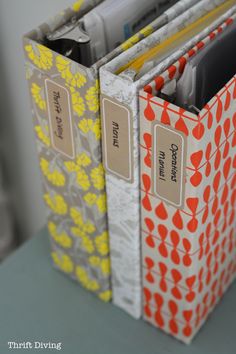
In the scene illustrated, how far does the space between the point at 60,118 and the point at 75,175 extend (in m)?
0.09

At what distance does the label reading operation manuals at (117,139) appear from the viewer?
0.77 m

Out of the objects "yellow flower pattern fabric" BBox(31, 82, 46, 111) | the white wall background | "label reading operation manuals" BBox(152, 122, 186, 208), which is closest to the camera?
"label reading operation manuals" BBox(152, 122, 186, 208)

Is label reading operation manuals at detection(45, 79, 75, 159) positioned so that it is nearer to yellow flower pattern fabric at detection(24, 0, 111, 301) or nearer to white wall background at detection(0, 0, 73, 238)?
yellow flower pattern fabric at detection(24, 0, 111, 301)

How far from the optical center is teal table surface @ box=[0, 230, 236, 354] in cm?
95

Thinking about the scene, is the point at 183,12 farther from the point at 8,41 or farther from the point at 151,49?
the point at 8,41

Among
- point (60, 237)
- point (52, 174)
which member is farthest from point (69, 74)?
point (60, 237)

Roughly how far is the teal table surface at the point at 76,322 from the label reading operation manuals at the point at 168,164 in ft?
0.87

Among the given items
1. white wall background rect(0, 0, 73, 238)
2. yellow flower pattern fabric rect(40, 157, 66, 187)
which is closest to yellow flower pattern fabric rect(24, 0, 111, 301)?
yellow flower pattern fabric rect(40, 157, 66, 187)

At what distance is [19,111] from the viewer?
4.39 ft

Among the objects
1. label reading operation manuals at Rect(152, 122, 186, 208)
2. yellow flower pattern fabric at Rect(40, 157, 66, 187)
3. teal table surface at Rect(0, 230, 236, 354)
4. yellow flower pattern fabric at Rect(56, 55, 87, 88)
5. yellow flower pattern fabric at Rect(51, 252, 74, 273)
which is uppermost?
yellow flower pattern fabric at Rect(56, 55, 87, 88)

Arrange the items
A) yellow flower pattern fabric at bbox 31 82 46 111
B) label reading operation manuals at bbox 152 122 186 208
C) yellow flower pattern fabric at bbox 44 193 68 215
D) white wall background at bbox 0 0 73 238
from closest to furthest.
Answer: label reading operation manuals at bbox 152 122 186 208 < yellow flower pattern fabric at bbox 31 82 46 111 < yellow flower pattern fabric at bbox 44 193 68 215 < white wall background at bbox 0 0 73 238

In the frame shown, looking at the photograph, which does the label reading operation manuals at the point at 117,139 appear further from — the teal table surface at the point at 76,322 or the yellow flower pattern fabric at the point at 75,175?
the teal table surface at the point at 76,322

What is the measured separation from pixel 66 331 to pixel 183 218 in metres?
0.29

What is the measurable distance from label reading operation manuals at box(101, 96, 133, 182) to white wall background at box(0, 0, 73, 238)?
0.31 metres
